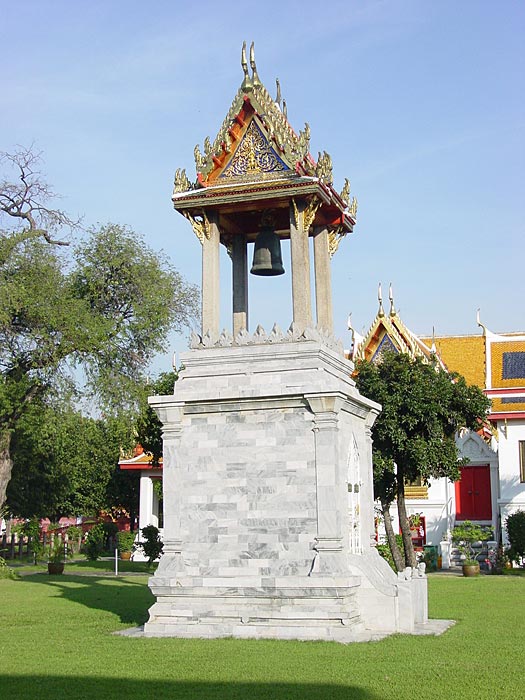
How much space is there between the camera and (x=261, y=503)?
14.2m

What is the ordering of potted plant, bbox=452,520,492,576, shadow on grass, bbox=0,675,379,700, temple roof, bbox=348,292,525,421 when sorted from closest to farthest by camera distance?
shadow on grass, bbox=0,675,379,700 < potted plant, bbox=452,520,492,576 < temple roof, bbox=348,292,525,421

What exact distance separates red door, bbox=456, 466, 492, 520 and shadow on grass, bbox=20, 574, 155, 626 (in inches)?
598

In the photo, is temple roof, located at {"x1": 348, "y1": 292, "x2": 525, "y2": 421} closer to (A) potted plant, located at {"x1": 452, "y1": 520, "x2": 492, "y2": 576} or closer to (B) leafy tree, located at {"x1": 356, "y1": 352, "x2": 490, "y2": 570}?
(A) potted plant, located at {"x1": 452, "y1": 520, "x2": 492, "y2": 576}

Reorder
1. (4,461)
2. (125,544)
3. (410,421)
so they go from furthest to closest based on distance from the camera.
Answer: (125,544), (4,461), (410,421)

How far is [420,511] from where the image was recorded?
37719 millimetres

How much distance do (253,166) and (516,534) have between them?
2144 cm

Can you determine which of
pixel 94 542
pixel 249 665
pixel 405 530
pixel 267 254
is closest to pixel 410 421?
pixel 405 530

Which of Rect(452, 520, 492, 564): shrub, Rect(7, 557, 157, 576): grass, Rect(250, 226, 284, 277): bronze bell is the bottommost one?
Rect(7, 557, 157, 576): grass

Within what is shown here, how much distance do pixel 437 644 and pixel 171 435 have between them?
4.98 meters

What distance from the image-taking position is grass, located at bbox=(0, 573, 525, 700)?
979cm

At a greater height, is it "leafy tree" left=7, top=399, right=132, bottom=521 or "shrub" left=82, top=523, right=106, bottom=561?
"leafy tree" left=7, top=399, right=132, bottom=521

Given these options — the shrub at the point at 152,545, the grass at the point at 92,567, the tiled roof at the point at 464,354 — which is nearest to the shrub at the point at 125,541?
the grass at the point at 92,567

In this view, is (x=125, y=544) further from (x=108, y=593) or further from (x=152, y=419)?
(x=108, y=593)

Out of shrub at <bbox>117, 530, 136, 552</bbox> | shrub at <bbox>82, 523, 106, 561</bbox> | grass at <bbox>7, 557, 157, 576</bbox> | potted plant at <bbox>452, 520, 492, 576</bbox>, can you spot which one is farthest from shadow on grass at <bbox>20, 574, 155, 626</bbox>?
potted plant at <bbox>452, 520, 492, 576</bbox>
